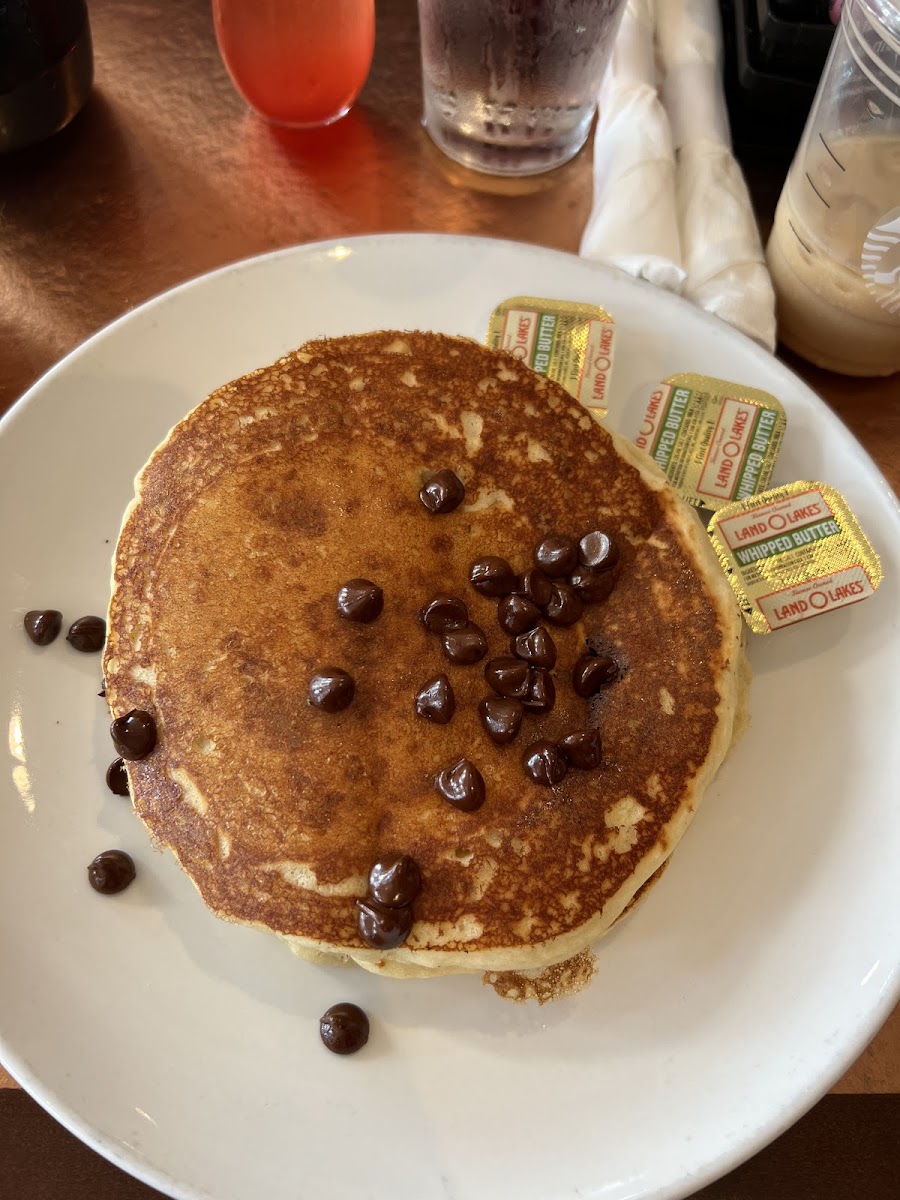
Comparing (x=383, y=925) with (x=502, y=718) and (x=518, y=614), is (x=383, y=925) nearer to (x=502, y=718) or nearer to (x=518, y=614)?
(x=502, y=718)

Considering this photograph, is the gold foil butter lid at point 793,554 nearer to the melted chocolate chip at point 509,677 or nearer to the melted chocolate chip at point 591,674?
the melted chocolate chip at point 591,674

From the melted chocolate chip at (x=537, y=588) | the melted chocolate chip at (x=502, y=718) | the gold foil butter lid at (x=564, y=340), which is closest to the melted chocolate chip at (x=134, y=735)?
the melted chocolate chip at (x=502, y=718)

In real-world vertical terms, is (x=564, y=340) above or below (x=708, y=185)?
below

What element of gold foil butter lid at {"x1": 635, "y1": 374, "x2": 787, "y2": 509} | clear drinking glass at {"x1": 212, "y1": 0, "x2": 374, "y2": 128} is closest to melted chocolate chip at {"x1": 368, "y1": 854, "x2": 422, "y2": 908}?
gold foil butter lid at {"x1": 635, "y1": 374, "x2": 787, "y2": 509}

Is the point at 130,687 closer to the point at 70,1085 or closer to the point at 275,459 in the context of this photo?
the point at 275,459

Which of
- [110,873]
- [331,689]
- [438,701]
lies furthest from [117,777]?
[438,701]

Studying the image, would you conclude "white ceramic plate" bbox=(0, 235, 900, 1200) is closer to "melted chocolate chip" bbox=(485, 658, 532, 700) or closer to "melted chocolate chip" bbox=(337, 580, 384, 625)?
"melted chocolate chip" bbox=(485, 658, 532, 700)
